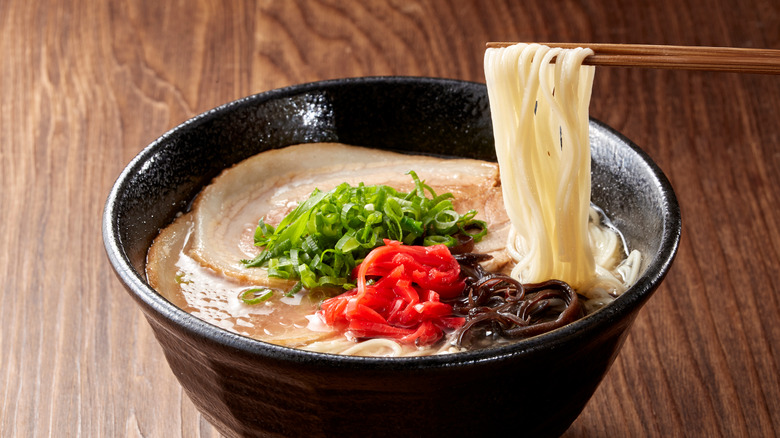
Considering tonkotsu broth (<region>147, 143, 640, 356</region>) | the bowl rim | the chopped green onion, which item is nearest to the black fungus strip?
tonkotsu broth (<region>147, 143, 640, 356</region>)

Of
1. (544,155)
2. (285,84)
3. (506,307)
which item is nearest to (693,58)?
(544,155)

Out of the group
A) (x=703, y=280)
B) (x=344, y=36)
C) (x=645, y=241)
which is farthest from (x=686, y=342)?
(x=344, y=36)

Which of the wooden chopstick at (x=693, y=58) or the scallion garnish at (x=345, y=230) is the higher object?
the wooden chopstick at (x=693, y=58)

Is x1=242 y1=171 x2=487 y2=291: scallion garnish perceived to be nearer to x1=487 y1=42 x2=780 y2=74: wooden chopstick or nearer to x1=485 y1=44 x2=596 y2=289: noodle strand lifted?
x1=485 y1=44 x2=596 y2=289: noodle strand lifted

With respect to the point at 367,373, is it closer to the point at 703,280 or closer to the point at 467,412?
the point at 467,412

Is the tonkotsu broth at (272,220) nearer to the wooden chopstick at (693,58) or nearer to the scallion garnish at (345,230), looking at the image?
the scallion garnish at (345,230)

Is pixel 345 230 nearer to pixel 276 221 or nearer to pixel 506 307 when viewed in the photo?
pixel 276 221

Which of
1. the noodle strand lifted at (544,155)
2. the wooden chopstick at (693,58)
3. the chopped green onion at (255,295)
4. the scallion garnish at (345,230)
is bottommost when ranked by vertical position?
the chopped green onion at (255,295)

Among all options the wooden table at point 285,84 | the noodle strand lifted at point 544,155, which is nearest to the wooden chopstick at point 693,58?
the noodle strand lifted at point 544,155
